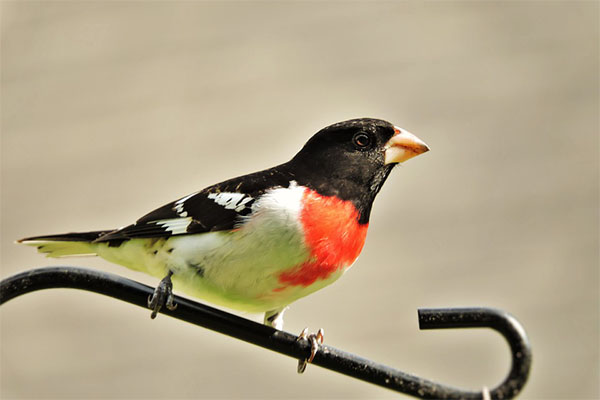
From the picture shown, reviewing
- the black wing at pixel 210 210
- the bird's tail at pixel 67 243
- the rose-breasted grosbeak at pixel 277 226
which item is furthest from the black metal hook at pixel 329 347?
the bird's tail at pixel 67 243

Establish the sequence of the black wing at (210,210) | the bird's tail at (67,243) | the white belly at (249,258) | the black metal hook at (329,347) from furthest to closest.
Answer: the bird's tail at (67,243)
the black wing at (210,210)
the white belly at (249,258)
the black metal hook at (329,347)

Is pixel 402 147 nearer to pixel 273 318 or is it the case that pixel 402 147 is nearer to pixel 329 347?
pixel 329 347

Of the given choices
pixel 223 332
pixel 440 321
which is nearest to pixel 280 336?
pixel 223 332

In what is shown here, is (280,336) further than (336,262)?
No

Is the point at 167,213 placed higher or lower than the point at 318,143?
lower

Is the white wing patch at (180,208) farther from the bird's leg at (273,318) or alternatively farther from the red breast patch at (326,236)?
the bird's leg at (273,318)

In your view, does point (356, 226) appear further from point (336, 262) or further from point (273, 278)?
point (273, 278)
